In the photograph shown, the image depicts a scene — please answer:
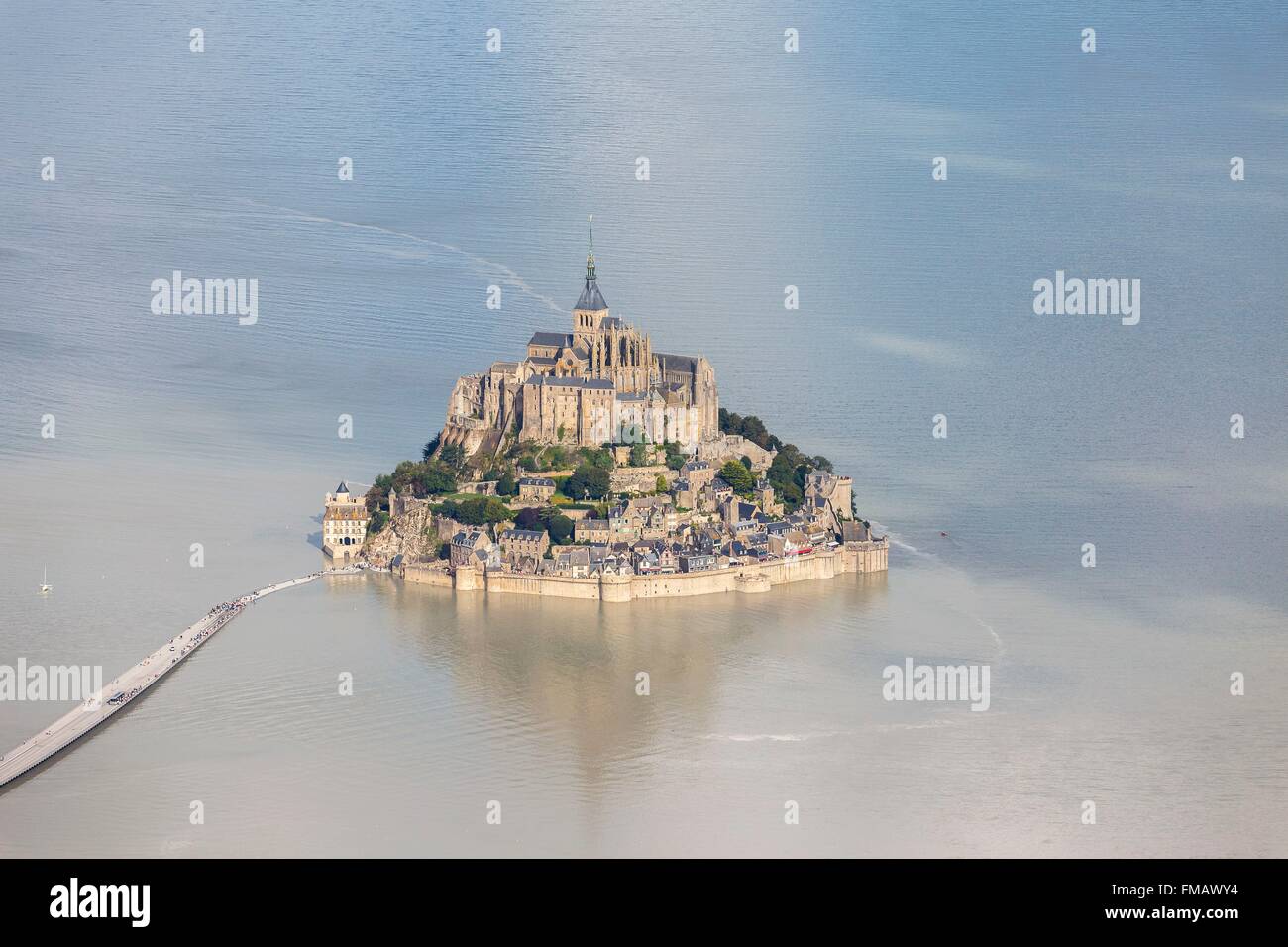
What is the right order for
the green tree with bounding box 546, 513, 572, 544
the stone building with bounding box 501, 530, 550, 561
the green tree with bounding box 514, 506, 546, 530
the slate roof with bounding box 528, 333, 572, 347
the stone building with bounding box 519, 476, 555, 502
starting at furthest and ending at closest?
the slate roof with bounding box 528, 333, 572, 347, the stone building with bounding box 519, 476, 555, 502, the green tree with bounding box 514, 506, 546, 530, the green tree with bounding box 546, 513, 572, 544, the stone building with bounding box 501, 530, 550, 561

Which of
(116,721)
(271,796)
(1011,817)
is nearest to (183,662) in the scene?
(116,721)

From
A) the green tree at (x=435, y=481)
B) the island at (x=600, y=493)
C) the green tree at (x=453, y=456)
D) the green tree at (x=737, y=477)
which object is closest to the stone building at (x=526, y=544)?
the island at (x=600, y=493)

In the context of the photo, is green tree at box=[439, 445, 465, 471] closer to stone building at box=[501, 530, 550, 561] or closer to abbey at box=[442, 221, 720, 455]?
abbey at box=[442, 221, 720, 455]

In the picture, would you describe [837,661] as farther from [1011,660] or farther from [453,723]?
[453,723]

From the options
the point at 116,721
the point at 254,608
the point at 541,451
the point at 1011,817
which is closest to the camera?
the point at 1011,817

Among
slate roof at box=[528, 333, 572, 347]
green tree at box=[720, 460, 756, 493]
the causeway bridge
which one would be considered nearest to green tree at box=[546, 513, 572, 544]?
green tree at box=[720, 460, 756, 493]

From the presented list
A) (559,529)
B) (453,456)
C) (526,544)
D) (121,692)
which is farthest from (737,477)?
(121,692)

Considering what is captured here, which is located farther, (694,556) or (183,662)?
(694,556)
